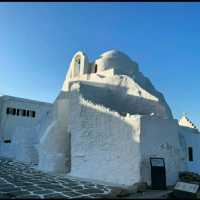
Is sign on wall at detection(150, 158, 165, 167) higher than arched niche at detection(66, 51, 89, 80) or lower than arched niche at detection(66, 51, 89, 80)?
lower

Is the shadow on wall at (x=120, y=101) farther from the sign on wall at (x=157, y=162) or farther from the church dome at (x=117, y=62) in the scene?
the sign on wall at (x=157, y=162)

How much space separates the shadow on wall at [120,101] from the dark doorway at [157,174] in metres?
3.54

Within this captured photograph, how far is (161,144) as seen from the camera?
11211mm

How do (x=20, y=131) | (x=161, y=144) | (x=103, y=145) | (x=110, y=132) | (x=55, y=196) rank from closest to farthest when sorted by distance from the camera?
(x=55, y=196) → (x=161, y=144) → (x=110, y=132) → (x=103, y=145) → (x=20, y=131)

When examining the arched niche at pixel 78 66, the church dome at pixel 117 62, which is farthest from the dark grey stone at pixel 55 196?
the arched niche at pixel 78 66

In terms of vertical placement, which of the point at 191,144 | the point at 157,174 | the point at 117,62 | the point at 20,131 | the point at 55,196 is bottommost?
the point at 55,196

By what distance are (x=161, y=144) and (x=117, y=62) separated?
9115 mm

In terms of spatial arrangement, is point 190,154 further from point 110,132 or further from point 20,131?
point 20,131

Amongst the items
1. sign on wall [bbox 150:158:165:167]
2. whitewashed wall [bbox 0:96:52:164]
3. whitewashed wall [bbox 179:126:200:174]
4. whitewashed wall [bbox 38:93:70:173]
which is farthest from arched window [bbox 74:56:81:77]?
sign on wall [bbox 150:158:165:167]

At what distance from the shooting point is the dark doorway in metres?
10.2

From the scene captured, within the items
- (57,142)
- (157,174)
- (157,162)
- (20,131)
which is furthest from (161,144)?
(20,131)

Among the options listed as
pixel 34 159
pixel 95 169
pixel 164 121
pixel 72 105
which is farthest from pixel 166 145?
pixel 34 159

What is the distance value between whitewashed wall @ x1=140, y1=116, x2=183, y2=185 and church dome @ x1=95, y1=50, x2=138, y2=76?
282 inches

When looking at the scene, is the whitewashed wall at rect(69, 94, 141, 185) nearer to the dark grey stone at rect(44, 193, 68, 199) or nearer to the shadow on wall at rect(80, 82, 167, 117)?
the shadow on wall at rect(80, 82, 167, 117)
